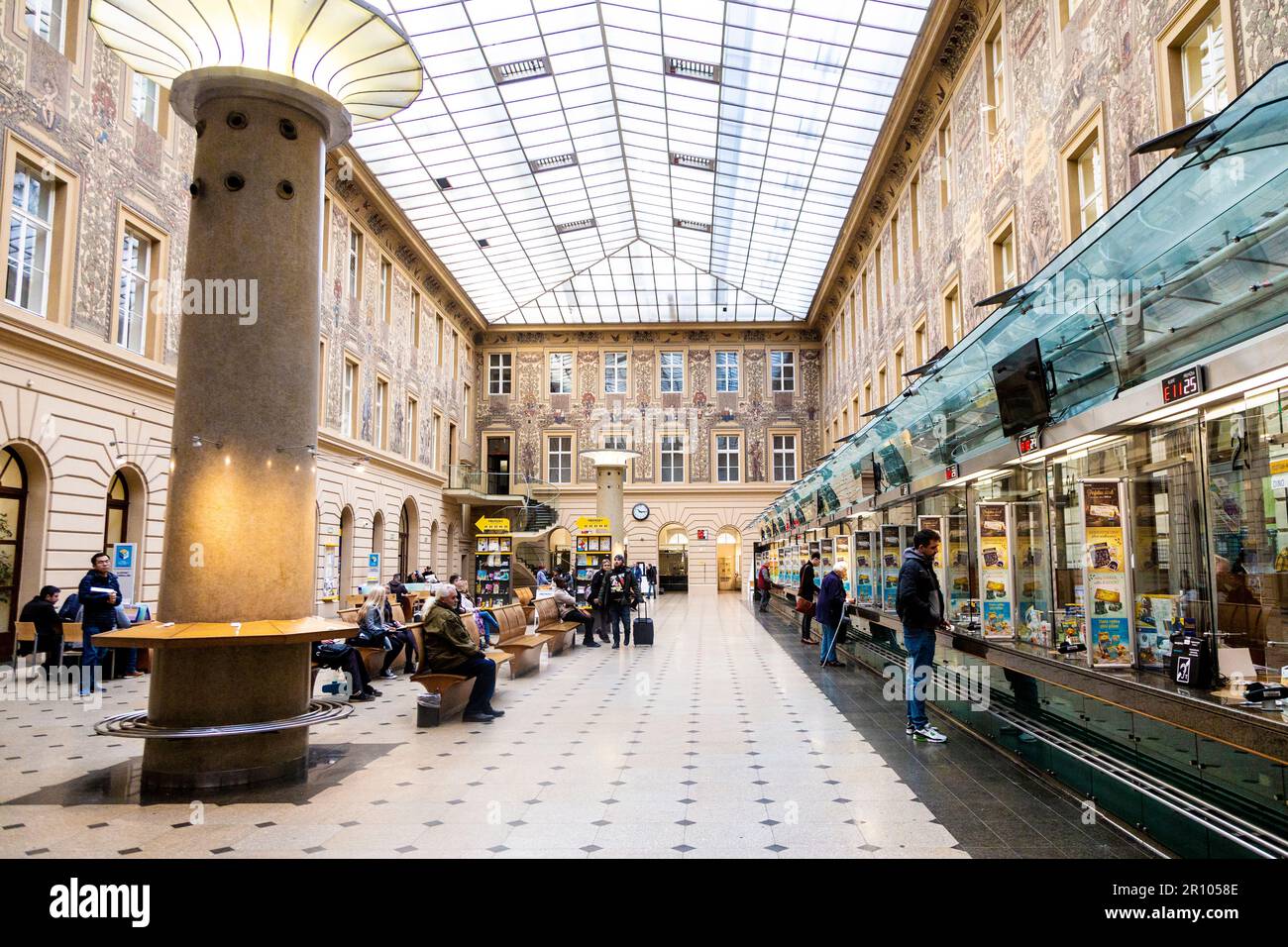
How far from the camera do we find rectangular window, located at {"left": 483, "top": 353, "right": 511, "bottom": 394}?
4309 centimetres

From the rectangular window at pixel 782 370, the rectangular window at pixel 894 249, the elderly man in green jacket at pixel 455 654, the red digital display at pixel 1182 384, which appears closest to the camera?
the red digital display at pixel 1182 384

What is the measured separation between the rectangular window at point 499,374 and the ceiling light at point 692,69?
21.6m

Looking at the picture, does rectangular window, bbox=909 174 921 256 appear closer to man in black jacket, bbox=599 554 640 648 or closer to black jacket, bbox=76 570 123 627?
man in black jacket, bbox=599 554 640 648

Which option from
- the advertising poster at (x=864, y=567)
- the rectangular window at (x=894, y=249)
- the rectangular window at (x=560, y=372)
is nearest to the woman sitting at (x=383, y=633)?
the advertising poster at (x=864, y=567)

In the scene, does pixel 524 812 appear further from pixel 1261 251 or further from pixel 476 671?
pixel 1261 251

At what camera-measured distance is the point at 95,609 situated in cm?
1170

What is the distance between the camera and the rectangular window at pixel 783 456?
138 ft

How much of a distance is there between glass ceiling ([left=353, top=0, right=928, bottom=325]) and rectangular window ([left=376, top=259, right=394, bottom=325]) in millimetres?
1997

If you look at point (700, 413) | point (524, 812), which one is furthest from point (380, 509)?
point (524, 812)

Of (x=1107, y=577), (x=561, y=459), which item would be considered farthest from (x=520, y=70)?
(x=1107, y=577)

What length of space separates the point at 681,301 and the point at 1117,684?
3672cm

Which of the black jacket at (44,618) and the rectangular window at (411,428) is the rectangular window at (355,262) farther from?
the black jacket at (44,618)

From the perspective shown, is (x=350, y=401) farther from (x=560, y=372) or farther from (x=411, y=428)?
(x=560, y=372)

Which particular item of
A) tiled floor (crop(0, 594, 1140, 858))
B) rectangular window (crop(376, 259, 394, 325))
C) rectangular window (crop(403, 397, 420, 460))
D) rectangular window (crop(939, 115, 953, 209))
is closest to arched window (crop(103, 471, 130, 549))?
tiled floor (crop(0, 594, 1140, 858))
